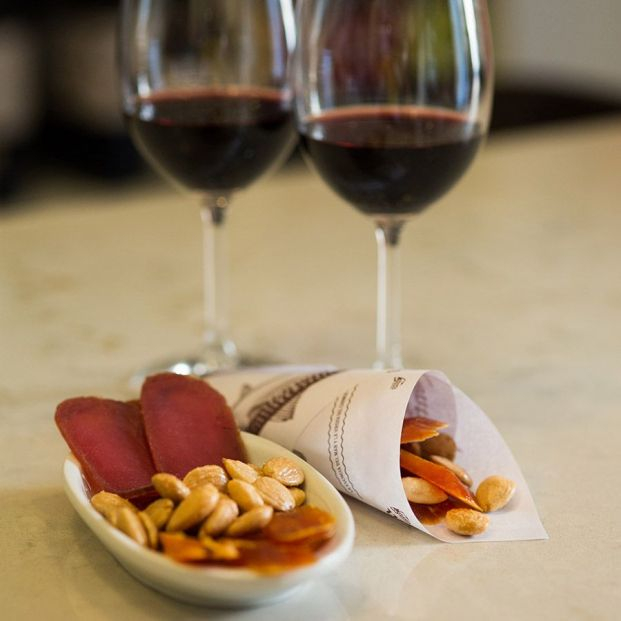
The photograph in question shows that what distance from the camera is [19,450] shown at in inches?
28.8

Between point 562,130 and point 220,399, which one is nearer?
point 220,399

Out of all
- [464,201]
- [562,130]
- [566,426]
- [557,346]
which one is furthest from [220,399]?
[562,130]

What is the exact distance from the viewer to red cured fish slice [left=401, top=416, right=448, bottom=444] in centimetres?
63

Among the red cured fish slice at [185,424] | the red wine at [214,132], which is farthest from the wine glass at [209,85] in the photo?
the red cured fish slice at [185,424]

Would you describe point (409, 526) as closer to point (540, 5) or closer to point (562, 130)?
point (562, 130)

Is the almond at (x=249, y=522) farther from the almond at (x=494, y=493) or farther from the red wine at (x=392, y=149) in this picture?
the red wine at (x=392, y=149)

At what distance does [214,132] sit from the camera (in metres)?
0.83

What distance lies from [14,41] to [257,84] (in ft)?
6.92

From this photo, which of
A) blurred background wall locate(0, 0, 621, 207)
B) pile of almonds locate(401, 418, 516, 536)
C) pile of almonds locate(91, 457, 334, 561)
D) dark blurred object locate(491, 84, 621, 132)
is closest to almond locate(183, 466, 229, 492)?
pile of almonds locate(91, 457, 334, 561)

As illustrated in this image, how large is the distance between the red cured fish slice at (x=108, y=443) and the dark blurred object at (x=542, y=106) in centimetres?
146

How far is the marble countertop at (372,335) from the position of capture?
1.86 feet

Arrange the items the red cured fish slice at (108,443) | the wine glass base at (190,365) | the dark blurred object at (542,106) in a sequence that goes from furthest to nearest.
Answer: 1. the dark blurred object at (542,106)
2. the wine glass base at (190,365)
3. the red cured fish slice at (108,443)

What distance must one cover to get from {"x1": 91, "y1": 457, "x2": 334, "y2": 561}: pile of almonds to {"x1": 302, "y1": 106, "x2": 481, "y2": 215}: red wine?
0.89 feet

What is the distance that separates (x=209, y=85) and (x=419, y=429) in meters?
0.35
